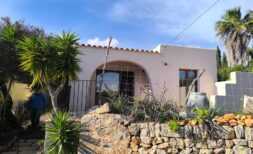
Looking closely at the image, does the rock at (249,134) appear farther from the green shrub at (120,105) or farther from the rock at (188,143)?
the green shrub at (120,105)

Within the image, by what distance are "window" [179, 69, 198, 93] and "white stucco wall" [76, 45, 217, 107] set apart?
298mm

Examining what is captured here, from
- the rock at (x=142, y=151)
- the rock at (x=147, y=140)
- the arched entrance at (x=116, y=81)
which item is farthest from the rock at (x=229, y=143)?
the arched entrance at (x=116, y=81)

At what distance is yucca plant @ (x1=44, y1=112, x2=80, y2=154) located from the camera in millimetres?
7445

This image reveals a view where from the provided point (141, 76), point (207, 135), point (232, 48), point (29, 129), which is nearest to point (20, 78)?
point (29, 129)

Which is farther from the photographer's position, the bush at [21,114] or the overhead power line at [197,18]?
the bush at [21,114]

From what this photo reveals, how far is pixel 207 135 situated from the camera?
8.16m

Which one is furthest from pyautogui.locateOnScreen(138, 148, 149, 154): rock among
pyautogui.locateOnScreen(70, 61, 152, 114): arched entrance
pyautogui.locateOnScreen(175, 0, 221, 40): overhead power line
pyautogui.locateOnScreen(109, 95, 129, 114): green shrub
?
pyautogui.locateOnScreen(175, 0, 221, 40): overhead power line

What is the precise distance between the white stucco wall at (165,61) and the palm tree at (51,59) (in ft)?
7.33

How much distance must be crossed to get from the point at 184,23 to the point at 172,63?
211cm

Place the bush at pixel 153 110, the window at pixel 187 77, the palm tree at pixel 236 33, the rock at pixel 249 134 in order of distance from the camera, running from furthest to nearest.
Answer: the palm tree at pixel 236 33 → the window at pixel 187 77 → the bush at pixel 153 110 → the rock at pixel 249 134

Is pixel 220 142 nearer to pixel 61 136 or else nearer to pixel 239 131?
A: pixel 239 131

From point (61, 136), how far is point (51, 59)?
118 inches

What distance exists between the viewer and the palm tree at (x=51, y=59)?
29.7 ft

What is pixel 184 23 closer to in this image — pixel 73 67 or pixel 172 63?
pixel 172 63
